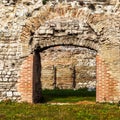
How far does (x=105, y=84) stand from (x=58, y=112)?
2452 mm

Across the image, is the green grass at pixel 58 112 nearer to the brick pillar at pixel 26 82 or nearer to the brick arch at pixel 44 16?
the brick pillar at pixel 26 82

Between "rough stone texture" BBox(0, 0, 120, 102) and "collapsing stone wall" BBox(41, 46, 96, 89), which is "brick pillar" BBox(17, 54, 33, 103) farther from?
"collapsing stone wall" BBox(41, 46, 96, 89)

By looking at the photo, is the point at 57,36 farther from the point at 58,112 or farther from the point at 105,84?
the point at 58,112

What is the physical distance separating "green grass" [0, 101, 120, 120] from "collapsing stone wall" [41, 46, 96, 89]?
808cm

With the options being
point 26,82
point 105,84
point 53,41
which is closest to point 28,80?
point 26,82

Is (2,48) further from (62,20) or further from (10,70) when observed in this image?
(62,20)

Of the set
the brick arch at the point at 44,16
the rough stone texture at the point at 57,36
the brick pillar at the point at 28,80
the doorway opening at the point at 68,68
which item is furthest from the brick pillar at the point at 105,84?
the doorway opening at the point at 68,68

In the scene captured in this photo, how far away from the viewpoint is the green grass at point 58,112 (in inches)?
387

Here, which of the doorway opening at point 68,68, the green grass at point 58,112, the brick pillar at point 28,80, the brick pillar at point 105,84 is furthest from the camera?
the doorway opening at point 68,68

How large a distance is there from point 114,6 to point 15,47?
10.2 feet

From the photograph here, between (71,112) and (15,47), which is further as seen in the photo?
(15,47)

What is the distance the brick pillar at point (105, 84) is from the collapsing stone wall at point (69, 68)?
7.14 meters

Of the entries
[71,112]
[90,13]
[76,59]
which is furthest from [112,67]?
[76,59]

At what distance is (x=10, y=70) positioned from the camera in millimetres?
12969
